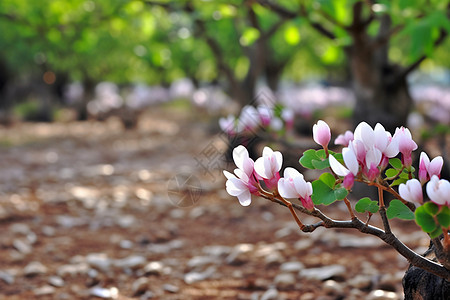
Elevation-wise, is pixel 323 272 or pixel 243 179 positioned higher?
pixel 323 272

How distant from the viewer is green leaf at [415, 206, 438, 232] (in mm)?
1618

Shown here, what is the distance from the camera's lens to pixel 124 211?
5.89 meters

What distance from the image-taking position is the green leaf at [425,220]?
1618 mm

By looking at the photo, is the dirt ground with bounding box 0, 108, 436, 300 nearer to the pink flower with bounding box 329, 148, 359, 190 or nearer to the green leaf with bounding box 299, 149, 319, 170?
the green leaf with bounding box 299, 149, 319, 170

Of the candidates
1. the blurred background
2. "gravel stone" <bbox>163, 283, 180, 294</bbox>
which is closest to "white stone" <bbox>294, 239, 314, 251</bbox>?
the blurred background

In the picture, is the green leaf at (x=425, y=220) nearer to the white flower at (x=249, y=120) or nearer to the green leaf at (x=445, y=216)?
the green leaf at (x=445, y=216)

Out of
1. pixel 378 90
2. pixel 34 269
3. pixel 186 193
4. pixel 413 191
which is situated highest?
pixel 378 90

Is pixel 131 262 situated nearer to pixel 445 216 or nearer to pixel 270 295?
pixel 270 295

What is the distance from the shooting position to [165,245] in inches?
184

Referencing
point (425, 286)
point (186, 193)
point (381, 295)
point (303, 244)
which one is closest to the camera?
point (425, 286)

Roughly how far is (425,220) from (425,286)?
58 cm

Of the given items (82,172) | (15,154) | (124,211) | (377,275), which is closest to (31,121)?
(15,154)

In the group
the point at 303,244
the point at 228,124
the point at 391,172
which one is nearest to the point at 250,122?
the point at 228,124

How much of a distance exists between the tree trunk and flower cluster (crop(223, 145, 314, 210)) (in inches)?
25.5
